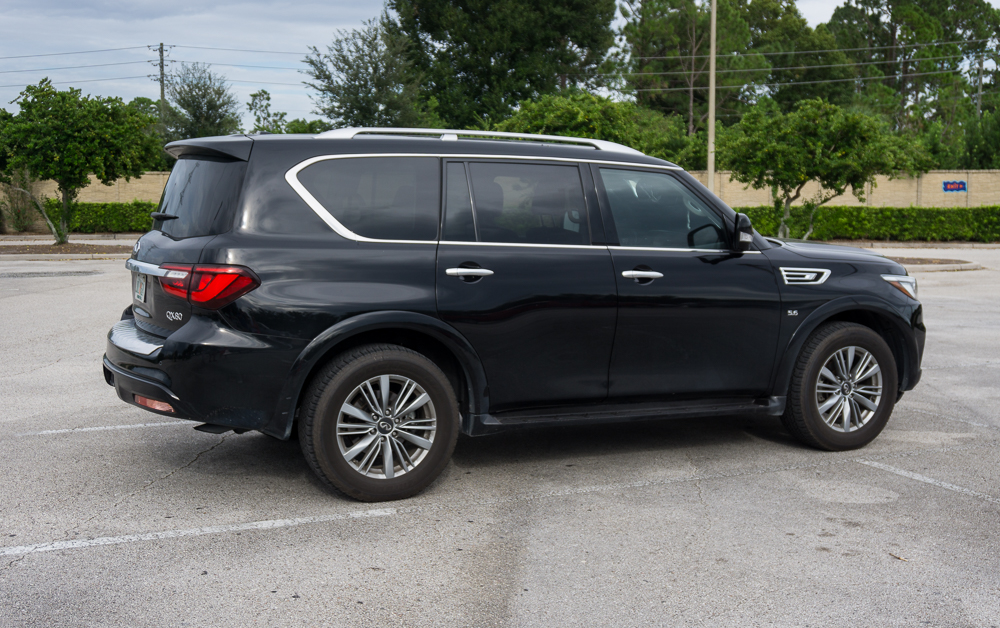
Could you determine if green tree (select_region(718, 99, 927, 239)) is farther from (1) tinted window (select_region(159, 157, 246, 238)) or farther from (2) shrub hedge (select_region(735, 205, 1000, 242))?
(1) tinted window (select_region(159, 157, 246, 238))

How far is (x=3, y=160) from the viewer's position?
30641 millimetres

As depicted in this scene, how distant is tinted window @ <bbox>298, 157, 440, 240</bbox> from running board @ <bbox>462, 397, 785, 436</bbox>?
3.50 feet

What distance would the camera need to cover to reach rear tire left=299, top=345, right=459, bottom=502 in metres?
4.57

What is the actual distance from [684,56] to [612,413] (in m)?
52.9

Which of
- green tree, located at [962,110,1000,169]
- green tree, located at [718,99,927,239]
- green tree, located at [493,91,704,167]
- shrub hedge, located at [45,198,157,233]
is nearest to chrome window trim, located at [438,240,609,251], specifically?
green tree, located at [718,99,927,239]

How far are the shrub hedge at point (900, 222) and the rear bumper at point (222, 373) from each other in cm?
3020

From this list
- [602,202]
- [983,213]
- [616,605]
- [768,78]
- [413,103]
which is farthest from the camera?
[768,78]

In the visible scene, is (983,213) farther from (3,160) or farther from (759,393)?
(3,160)

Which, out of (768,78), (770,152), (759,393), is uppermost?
(768,78)

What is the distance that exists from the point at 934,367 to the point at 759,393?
4.21 m

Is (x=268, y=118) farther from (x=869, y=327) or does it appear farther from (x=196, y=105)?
(x=869, y=327)

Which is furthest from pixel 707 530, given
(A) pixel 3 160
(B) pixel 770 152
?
(A) pixel 3 160

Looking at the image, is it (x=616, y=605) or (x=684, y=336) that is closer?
(x=616, y=605)

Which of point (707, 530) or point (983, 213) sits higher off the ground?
point (983, 213)
